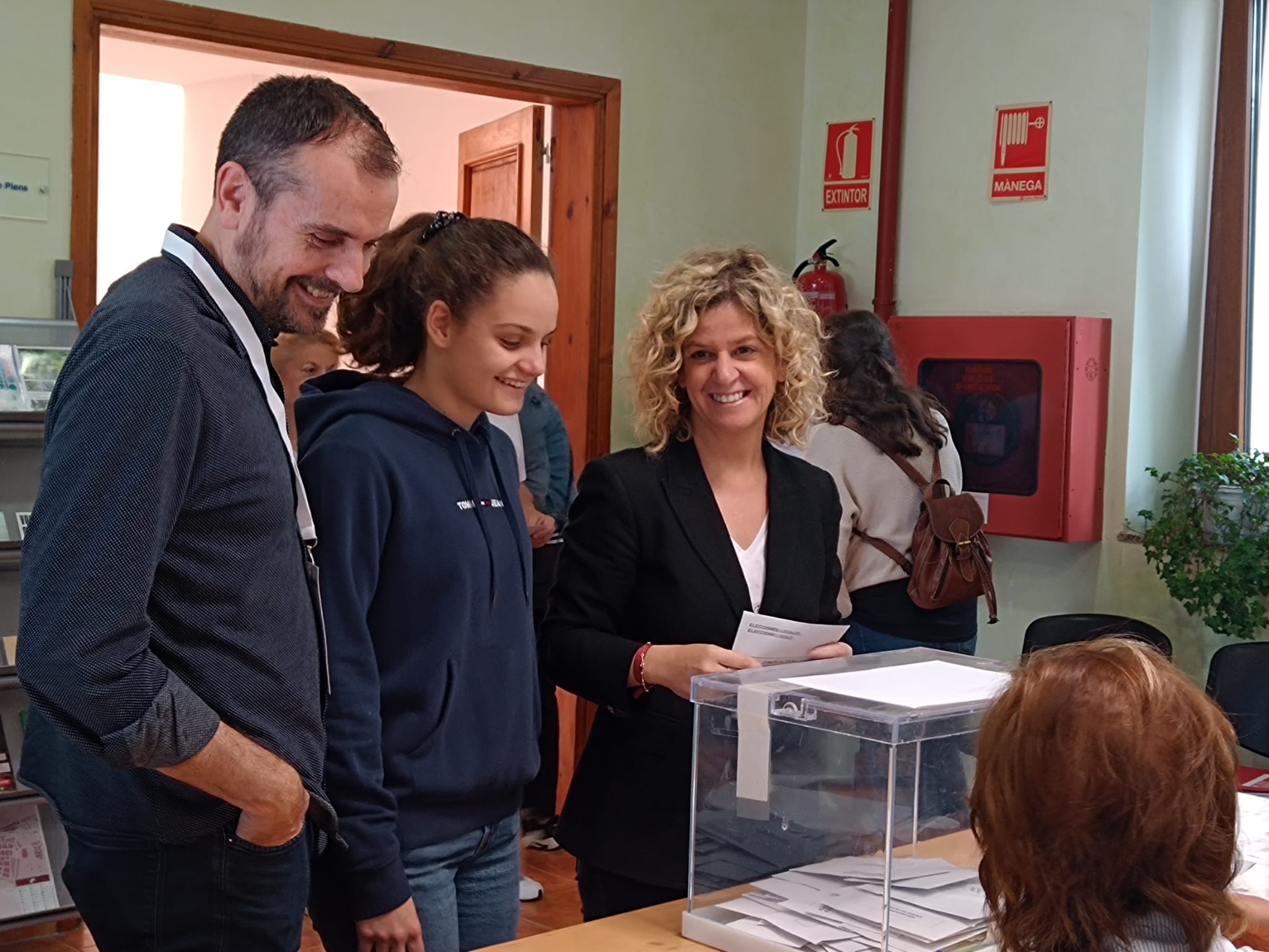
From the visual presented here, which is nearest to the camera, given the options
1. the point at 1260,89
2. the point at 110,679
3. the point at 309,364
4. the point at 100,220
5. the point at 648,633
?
the point at 110,679

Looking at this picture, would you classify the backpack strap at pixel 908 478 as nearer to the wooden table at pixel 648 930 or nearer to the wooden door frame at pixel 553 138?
the wooden door frame at pixel 553 138

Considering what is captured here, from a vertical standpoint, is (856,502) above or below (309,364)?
below

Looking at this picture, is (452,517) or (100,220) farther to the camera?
(100,220)

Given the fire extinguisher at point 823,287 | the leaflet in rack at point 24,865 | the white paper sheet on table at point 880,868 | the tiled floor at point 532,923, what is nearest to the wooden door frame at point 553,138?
the tiled floor at point 532,923

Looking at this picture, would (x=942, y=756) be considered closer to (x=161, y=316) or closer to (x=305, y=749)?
(x=305, y=749)

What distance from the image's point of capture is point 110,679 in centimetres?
137

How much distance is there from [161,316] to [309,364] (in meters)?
2.20

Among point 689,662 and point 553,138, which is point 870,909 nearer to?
point 689,662

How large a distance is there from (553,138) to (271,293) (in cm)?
350

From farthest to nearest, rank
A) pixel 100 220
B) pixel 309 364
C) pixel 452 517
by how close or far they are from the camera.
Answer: pixel 100 220
pixel 309 364
pixel 452 517

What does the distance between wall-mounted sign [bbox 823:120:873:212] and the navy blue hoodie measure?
354 cm

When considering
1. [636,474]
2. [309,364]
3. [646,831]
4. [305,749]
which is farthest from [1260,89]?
[305,749]

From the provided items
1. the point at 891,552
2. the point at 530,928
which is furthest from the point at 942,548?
the point at 530,928

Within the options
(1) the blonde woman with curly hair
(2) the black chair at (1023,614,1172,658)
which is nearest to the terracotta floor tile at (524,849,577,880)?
(2) the black chair at (1023,614,1172,658)
